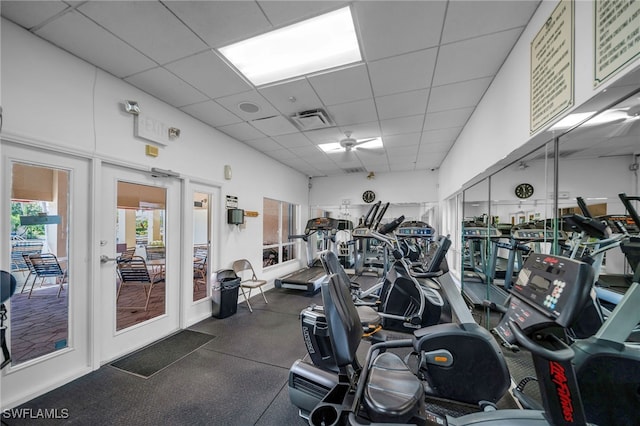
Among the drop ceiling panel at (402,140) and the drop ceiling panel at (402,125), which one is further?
the drop ceiling panel at (402,140)

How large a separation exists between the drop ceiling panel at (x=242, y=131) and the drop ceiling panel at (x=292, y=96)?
2.77 ft

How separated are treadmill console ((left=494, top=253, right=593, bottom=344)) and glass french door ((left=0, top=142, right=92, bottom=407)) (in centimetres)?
332

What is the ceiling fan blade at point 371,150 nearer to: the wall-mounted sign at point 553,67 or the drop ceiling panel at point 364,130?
the drop ceiling panel at point 364,130

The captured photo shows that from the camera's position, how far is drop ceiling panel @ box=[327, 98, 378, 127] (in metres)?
3.16

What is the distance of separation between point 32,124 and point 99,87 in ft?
2.30

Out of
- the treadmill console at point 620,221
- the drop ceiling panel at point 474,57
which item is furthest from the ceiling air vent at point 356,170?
the treadmill console at point 620,221

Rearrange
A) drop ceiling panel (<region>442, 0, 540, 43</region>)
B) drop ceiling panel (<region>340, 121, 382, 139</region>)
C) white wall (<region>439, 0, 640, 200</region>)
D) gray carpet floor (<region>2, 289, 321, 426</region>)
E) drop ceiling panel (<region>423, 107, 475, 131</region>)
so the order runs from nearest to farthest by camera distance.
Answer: white wall (<region>439, 0, 640, 200</region>), drop ceiling panel (<region>442, 0, 540, 43</region>), gray carpet floor (<region>2, 289, 321, 426</region>), drop ceiling panel (<region>423, 107, 475, 131</region>), drop ceiling panel (<region>340, 121, 382, 139</region>)

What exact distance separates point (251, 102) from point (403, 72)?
6.02 feet

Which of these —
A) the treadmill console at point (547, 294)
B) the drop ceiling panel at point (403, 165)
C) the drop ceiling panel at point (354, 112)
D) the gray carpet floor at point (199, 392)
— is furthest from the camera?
the drop ceiling panel at point (403, 165)

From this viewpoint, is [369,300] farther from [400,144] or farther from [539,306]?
[539,306]

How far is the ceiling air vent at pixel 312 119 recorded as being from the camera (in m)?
3.33

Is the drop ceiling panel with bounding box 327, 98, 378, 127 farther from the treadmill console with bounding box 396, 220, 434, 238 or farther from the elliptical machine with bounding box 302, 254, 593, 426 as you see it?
the elliptical machine with bounding box 302, 254, 593, 426

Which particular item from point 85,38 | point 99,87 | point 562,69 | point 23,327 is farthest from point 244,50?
point 23,327

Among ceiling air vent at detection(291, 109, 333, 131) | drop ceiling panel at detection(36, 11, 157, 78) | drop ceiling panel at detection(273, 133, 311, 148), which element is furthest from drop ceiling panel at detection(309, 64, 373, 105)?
drop ceiling panel at detection(36, 11, 157, 78)
